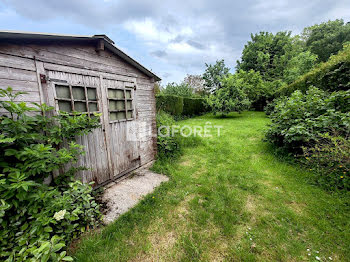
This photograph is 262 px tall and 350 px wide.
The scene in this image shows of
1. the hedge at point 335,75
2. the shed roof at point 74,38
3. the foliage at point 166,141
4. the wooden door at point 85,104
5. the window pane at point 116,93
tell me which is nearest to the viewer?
the shed roof at point 74,38

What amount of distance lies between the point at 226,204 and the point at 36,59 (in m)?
3.92

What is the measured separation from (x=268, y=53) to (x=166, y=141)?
22.5m

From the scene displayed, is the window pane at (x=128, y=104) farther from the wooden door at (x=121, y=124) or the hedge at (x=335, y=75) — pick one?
the hedge at (x=335, y=75)

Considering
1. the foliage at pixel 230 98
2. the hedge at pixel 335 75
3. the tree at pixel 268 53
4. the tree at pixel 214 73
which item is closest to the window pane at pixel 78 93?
the hedge at pixel 335 75

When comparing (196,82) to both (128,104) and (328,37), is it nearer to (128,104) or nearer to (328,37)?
(328,37)

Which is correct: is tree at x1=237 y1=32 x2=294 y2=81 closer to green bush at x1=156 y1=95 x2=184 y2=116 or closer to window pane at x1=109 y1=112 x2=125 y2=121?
green bush at x1=156 y1=95 x2=184 y2=116

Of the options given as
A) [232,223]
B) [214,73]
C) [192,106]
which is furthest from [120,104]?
[214,73]

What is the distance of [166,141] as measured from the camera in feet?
15.8

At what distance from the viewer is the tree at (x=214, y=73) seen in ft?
71.9

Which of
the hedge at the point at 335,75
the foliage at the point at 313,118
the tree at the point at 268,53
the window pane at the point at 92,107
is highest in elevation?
the tree at the point at 268,53

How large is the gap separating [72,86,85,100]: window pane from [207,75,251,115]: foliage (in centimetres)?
1099

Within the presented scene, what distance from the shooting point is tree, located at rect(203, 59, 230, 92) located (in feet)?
71.9

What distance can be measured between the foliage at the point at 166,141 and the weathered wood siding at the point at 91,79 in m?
0.37

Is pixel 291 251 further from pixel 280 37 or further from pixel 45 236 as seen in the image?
pixel 280 37
